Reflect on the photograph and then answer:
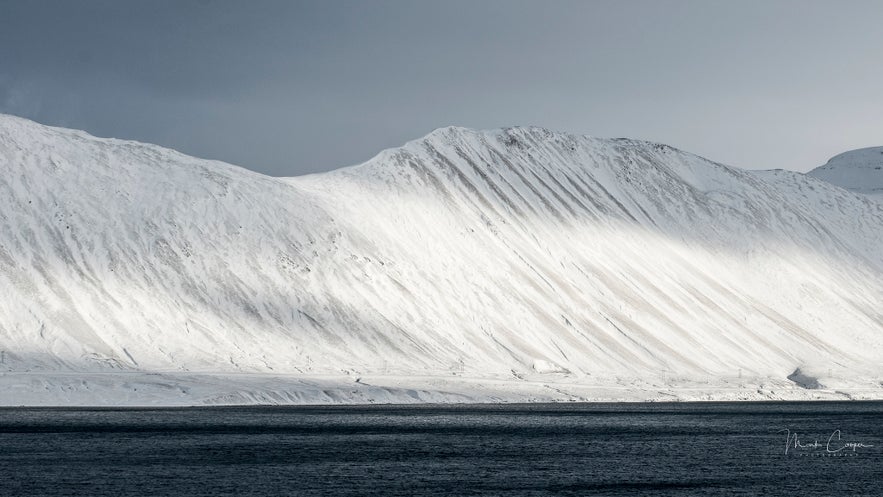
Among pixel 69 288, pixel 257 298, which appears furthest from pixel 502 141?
pixel 69 288

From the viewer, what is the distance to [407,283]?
348 ft

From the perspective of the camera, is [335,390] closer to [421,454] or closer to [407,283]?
A: [407,283]

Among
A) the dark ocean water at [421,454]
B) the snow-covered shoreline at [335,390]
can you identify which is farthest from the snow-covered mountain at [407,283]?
the dark ocean water at [421,454]

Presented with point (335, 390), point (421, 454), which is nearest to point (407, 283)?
point (335, 390)

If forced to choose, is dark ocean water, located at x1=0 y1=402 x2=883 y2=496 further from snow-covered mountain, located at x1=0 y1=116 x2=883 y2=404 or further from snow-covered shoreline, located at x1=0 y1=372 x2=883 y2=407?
snow-covered mountain, located at x1=0 y1=116 x2=883 y2=404

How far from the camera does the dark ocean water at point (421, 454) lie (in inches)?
1251

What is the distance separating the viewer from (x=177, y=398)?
2906 inches

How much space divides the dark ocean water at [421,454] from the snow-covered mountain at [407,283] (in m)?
16.9

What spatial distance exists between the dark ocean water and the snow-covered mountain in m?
16.9

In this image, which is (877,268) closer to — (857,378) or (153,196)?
(857,378)

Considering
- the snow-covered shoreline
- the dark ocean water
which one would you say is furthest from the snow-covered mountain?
the dark ocean water

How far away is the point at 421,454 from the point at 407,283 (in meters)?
64.5

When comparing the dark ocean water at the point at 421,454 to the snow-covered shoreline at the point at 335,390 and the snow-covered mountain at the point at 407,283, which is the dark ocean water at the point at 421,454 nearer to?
the snow-covered shoreline at the point at 335,390

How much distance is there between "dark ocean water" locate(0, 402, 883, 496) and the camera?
3177cm
